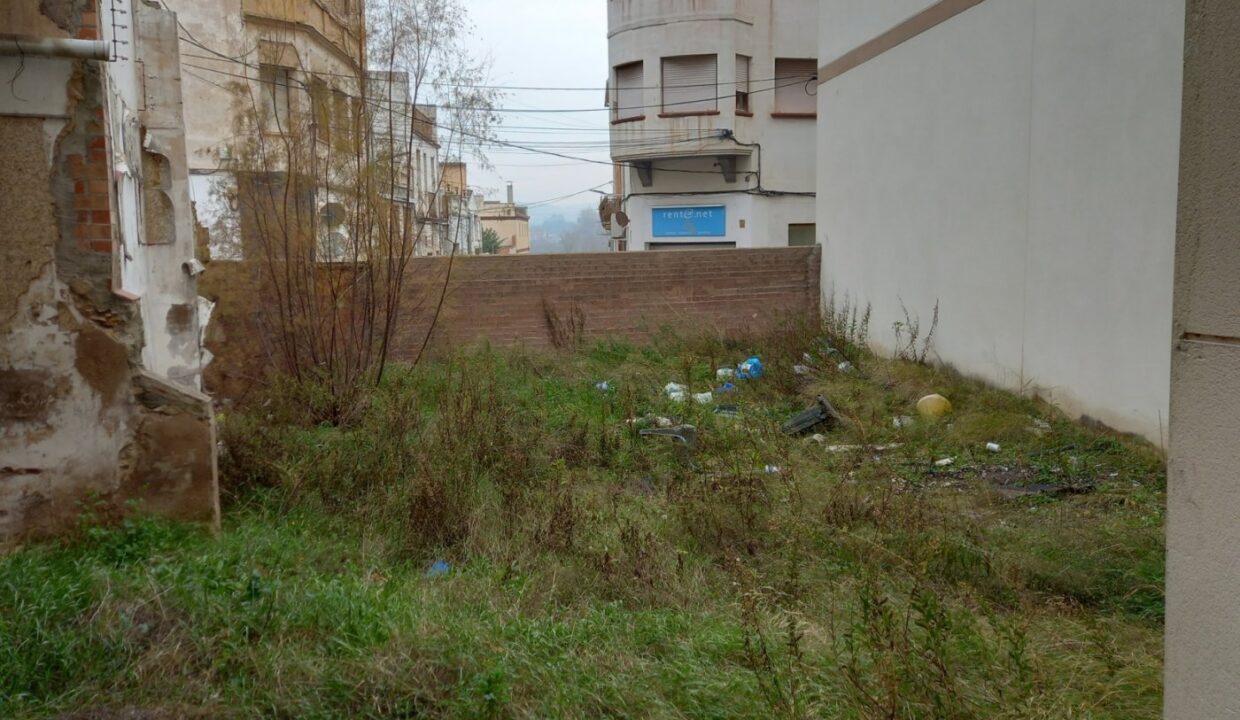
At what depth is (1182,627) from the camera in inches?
94.5

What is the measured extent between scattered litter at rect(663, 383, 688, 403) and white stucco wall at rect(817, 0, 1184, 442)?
127 inches

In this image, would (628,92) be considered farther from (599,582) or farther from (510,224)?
(510,224)

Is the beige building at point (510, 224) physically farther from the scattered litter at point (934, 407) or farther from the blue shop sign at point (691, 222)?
the scattered litter at point (934, 407)

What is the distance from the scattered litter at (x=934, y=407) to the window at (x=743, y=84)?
1555cm

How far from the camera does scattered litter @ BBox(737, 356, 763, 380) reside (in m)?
11.5

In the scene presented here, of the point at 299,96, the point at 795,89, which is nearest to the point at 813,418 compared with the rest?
the point at 299,96

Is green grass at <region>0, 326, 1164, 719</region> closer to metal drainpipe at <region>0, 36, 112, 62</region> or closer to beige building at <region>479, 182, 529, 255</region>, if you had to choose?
metal drainpipe at <region>0, 36, 112, 62</region>

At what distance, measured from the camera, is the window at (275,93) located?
9.17 m

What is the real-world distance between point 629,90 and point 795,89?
4.16 meters

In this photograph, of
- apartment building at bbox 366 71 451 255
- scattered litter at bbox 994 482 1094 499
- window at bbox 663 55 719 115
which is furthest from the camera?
window at bbox 663 55 719 115

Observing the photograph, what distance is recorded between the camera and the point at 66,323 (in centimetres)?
512

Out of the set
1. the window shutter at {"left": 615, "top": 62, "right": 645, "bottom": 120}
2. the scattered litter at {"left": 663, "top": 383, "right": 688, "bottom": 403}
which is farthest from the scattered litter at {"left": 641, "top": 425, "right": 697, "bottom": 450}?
the window shutter at {"left": 615, "top": 62, "right": 645, "bottom": 120}

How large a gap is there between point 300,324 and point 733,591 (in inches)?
225

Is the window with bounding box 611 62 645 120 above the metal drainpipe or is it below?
above
